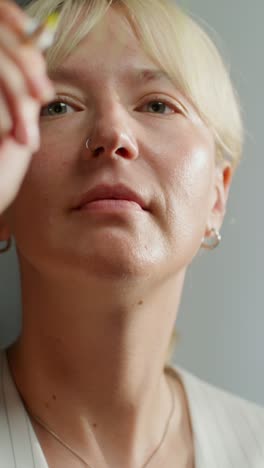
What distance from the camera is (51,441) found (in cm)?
98

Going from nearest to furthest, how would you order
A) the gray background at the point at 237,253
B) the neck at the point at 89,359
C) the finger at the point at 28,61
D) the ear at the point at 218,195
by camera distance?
1. the finger at the point at 28,61
2. the neck at the point at 89,359
3. the ear at the point at 218,195
4. the gray background at the point at 237,253

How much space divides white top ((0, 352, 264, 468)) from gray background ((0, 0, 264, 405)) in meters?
0.20

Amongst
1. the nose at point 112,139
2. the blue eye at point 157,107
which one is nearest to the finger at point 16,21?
the nose at point 112,139

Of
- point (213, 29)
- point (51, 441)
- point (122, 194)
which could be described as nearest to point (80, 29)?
point (122, 194)

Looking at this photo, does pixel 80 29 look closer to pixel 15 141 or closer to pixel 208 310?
pixel 15 141

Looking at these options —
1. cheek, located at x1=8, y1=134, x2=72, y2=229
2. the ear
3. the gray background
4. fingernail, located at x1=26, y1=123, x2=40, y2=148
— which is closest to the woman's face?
cheek, located at x1=8, y1=134, x2=72, y2=229

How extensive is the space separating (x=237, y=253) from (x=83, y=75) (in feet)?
2.05

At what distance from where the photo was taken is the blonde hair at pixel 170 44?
95cm

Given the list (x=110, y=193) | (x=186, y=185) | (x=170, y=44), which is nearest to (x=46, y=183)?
(x=110, y=193)

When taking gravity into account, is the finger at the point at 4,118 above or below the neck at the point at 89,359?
above

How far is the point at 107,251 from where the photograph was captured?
2.77 feet

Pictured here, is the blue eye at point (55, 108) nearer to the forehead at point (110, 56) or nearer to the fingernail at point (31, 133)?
the forehead at point (110, 56)

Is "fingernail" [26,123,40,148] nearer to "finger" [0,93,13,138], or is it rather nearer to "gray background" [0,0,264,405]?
"finger" [0,93,13,138]

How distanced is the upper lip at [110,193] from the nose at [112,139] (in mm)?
43
